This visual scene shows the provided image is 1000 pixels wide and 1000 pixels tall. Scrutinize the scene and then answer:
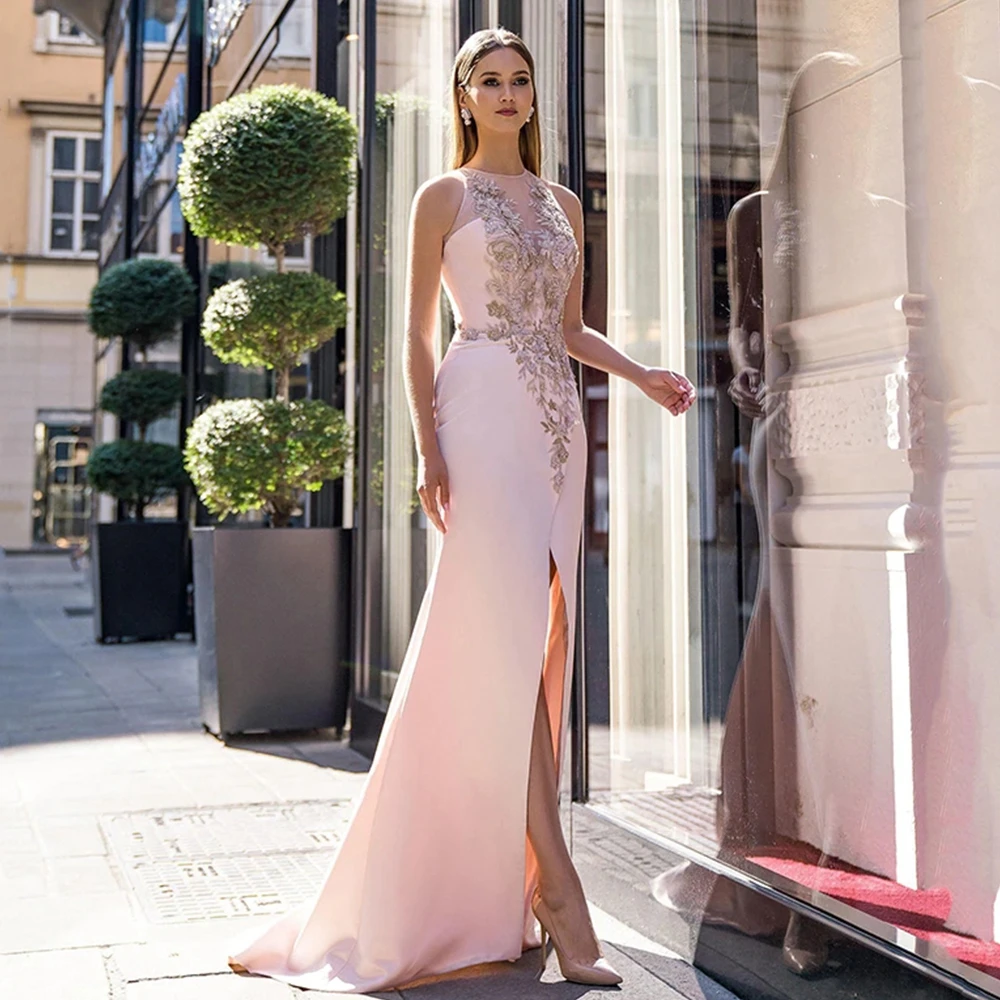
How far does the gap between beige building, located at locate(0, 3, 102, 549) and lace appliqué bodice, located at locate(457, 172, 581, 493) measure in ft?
80.3

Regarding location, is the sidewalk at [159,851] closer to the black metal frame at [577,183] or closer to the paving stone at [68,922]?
the paving stone at [68,922]

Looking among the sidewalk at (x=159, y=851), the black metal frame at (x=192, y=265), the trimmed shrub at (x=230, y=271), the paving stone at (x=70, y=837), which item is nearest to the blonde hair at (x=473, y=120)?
the sidewalk at (x=159, y=851)

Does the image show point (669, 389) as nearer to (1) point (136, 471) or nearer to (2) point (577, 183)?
(2) point (577, 183)

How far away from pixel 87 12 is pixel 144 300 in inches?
360

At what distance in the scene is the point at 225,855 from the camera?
137 inches

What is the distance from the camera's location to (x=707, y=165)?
2822 millimetres

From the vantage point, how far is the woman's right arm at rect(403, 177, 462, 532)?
2527mm

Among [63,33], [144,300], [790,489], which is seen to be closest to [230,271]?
[144,300]

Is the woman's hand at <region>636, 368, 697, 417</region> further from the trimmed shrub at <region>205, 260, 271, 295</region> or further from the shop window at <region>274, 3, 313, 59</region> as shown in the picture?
the trimmed shrub at <region>205, 260, 271, 295</region>

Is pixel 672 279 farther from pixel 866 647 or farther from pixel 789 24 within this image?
pixel 866 647

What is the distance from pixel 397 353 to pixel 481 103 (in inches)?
109

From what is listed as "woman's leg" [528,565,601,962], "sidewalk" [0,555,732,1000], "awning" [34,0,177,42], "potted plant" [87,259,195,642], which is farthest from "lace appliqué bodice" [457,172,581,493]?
"awning" [34,0,177,42]

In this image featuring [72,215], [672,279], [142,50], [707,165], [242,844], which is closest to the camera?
[707,165]

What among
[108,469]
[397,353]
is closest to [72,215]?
[108,469]
